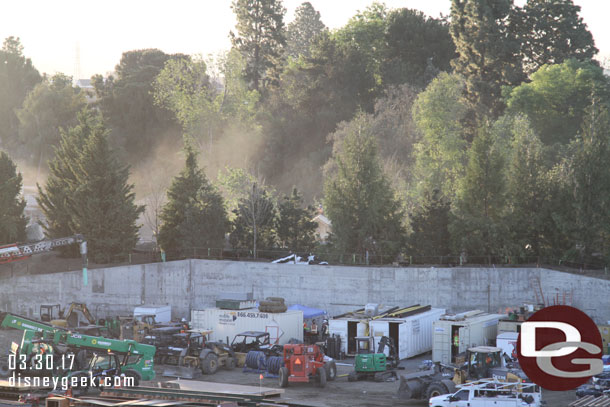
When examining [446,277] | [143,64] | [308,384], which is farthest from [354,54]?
[308,384]

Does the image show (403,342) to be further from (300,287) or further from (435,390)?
(300,287)

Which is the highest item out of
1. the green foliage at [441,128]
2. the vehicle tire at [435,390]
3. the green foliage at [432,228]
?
the green foliage at [441,128]

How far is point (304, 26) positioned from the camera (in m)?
137

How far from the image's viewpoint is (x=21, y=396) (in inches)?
1151

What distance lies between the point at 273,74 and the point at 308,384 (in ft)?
226

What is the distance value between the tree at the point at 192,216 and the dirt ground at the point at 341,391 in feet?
60.5

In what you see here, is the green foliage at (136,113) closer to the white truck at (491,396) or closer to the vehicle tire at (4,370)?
the vehicle tire at (4,370)

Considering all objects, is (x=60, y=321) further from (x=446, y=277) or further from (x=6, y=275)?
(x=446, y=277)

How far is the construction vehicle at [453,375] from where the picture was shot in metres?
29.7

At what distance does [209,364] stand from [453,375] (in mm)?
11604

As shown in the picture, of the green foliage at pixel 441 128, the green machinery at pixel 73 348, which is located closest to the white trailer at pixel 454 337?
the green machinery at pixel 73 348

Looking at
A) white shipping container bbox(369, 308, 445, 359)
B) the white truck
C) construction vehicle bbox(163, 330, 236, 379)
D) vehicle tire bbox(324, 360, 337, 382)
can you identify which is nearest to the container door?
white shipping container bbox(369, 308, 445, 359)

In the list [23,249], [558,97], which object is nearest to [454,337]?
[23,249]

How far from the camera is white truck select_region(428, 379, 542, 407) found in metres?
26.1
